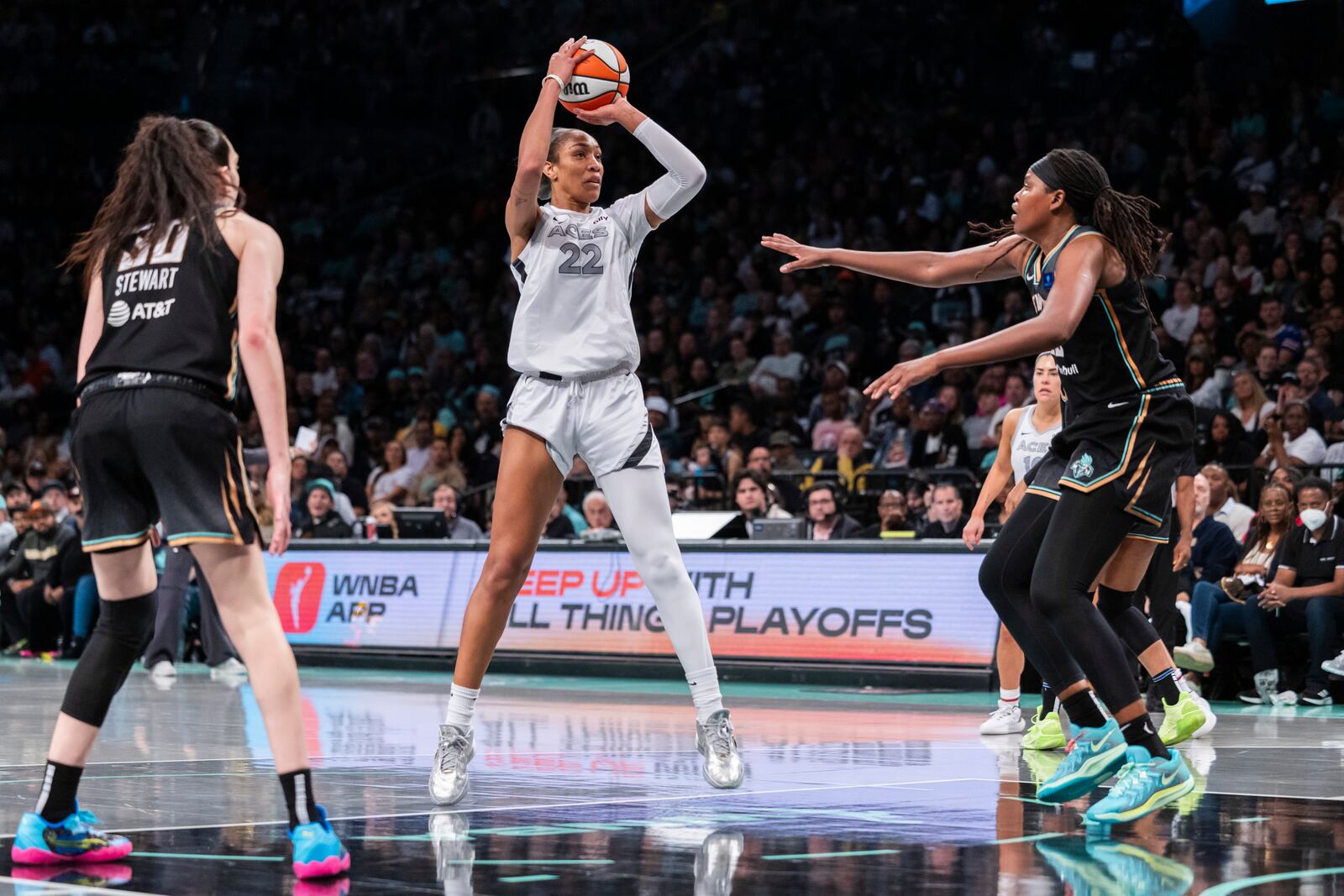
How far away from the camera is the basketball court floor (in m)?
4.37

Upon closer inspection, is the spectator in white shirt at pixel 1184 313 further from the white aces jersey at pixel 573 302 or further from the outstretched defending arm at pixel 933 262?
the white aces jersey at pixel 573 302

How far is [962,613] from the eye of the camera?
11797 millimetres

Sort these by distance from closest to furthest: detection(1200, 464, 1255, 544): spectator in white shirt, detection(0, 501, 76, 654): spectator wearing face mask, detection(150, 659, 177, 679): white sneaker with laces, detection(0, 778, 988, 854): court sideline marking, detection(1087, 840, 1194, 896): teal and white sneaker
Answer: detection(1087, 840, 1194, 896): teal and white sneaker
detection(0, 778, 988, 854): court sideline marking
detection(1200, 464, 1255, 544): spectator in white shirt
detection(150, 659, 177, 679): white sneaker with laces
detection(0, 501, 76, 654): spectator wearing face mask

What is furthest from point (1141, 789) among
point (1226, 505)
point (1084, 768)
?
point (1226, 505)

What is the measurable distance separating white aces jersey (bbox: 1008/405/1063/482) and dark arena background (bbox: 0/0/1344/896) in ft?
0.59

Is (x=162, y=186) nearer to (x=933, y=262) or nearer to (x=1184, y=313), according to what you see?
(x=933, y=262)

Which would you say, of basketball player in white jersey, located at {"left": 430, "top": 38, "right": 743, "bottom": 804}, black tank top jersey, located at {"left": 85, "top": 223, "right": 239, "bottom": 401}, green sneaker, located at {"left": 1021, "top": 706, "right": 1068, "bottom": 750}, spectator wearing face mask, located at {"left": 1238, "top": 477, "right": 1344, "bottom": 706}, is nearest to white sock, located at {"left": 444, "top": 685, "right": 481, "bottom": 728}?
basketball player in white jersey, located at {"left": 430, "top": 38, "right": 743, "bottom": 804}

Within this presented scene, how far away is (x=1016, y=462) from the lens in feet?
29.0

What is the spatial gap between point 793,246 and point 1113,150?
1371cm

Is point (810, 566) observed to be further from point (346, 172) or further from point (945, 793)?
point (346, 172)

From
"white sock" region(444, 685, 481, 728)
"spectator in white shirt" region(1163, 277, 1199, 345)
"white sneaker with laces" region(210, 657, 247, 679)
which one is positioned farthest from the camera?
"spectator in white shirt" region(1163, 277, 1199, 345)

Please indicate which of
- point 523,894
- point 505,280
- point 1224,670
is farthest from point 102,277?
point 505,280

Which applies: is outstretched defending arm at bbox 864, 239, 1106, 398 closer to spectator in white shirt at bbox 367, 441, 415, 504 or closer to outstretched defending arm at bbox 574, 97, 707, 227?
outstretched defending arm at bbox 574, 97, 707, 227

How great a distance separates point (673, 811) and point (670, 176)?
2318 mm
